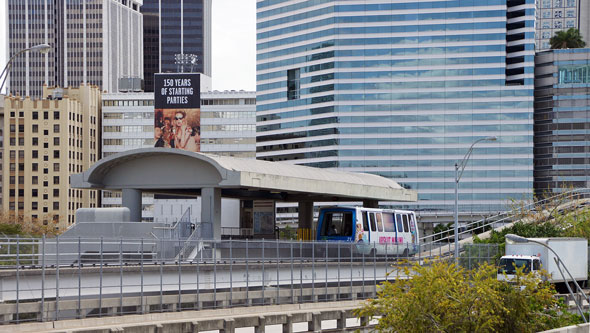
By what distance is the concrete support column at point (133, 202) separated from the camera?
5288 centimetres

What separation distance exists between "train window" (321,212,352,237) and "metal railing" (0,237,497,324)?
16.2 feet

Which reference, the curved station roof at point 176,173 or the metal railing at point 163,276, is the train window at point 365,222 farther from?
the metal railing at point 163,276

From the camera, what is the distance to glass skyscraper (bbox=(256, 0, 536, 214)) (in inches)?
6964

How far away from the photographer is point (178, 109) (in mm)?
147500

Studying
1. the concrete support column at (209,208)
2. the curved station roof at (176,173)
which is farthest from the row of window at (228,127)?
the concrete support column at (209,208)

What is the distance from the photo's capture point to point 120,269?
35.7 metres

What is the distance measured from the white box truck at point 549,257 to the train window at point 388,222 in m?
7.09

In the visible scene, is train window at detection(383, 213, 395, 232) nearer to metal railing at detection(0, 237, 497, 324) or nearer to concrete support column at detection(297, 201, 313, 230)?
metal railing at detection(0, 237, 497, 324)

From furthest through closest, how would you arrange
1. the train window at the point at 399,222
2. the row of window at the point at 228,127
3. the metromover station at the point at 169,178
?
the row of window at the point at 228,127, the train window at the point at 399,222, the metromover station at the point at 169,178

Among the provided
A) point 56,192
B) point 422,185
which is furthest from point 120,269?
point 56,192

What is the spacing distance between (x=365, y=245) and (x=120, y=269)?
2086 cm

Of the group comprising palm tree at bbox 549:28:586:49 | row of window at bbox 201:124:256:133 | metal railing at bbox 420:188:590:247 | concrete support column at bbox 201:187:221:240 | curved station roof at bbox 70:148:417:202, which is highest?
palm tree at bbox 549:28:586:49

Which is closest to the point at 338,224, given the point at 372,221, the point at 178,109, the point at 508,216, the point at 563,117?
the point at 372,221

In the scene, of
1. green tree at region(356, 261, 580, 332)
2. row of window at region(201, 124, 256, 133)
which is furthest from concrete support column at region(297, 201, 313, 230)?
row of window at region(201, 124, 256, 133)
